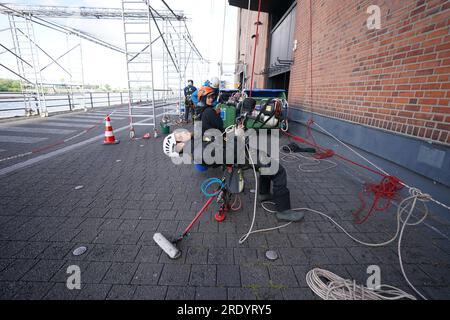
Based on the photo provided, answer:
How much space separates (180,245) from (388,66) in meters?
4.46

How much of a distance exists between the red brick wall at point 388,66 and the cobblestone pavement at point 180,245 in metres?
1.45

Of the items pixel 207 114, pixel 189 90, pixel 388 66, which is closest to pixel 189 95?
pixel 189 90

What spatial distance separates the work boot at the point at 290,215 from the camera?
9.68ft

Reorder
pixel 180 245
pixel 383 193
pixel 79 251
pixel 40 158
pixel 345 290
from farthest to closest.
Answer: pixel 40 158
pixel 383 193
pixel 180 245
pixel 79 251
pixel 345 290

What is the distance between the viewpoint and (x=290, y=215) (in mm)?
2980

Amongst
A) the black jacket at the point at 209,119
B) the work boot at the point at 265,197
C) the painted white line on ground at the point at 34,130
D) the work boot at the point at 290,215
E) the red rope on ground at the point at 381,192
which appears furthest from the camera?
the painted white line on ground at the point at 34,130

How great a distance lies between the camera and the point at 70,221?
2.86m

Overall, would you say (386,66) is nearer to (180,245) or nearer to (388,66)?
(388,66)

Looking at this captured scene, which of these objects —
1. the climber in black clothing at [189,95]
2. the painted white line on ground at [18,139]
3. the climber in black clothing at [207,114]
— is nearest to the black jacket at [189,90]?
the climber in black clothing at [189,95]

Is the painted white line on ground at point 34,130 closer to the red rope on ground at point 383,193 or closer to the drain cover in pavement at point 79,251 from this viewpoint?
the drain cover in pavement at point 79,251

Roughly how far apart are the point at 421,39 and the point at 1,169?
793cm

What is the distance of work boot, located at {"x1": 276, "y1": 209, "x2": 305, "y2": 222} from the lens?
295cm
